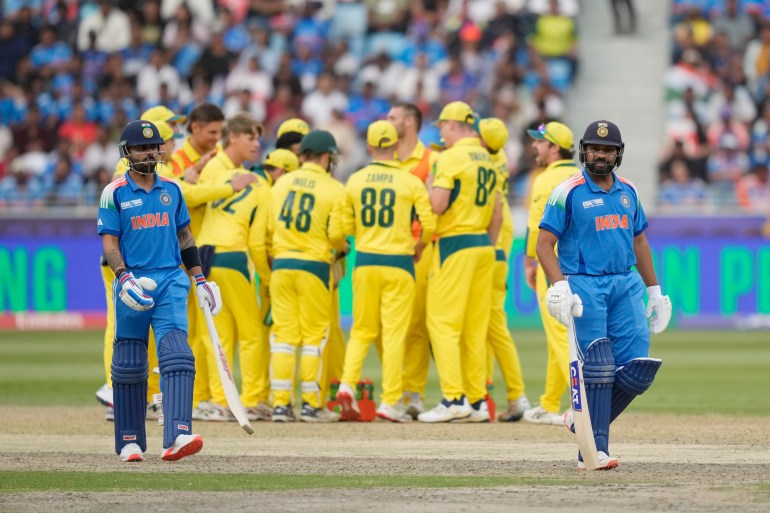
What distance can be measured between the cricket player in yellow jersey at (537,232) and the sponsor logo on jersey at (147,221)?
359 centimetres

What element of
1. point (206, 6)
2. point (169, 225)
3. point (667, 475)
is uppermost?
point (206, 6)

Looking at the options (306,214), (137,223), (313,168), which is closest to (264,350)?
(306,214)

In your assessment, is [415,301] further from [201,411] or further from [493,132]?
[201,411]

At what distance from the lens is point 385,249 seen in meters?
12.6

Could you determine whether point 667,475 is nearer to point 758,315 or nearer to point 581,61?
point 758,315

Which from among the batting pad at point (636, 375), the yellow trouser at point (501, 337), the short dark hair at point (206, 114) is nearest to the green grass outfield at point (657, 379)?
the yellow trouser at point (501, 337)

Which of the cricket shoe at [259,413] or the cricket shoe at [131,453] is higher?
the cricket shoe at [131,453]

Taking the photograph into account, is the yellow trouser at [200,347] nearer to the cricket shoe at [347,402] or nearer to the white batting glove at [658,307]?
the cricket shoe at [347,402]

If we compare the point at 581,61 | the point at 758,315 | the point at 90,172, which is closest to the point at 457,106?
the point at 758,315

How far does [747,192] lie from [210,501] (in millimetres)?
17718

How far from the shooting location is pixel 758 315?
912 inches

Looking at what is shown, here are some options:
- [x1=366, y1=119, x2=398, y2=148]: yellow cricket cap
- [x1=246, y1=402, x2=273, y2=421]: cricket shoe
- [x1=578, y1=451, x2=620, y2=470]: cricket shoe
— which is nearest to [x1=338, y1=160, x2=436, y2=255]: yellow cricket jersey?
[x1=366, y1=119, x2=398, y2=148]: yellow cricket cap

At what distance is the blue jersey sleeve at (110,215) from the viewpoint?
9.71 meters

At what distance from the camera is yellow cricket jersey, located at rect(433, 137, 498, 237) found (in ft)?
41.5
